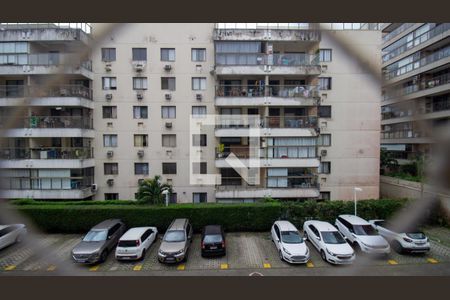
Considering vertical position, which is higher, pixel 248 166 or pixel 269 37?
pixel 269 37

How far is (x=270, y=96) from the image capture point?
40.0 ft

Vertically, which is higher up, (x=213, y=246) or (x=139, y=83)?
(x=139, y=83)

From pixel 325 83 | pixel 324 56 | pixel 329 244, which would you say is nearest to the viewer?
pixel 329 244

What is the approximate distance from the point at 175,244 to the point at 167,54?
951 centimetres

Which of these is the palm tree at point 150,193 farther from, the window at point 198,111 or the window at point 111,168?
the window at point 198,111

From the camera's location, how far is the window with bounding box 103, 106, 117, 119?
13.2 metres

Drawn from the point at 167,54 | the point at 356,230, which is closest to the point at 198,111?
the point at 167,54

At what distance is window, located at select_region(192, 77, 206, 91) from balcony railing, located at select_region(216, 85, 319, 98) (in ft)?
3.34

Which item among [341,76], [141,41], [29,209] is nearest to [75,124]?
[29,209]

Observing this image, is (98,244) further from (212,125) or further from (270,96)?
(270,96)

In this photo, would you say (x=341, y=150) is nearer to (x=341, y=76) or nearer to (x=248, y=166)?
(x=341, y=76)

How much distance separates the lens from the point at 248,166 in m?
12.1

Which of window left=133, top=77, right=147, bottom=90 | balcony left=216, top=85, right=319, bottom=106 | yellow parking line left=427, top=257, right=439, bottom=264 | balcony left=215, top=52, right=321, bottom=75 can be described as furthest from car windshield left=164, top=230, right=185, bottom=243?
window left=133, top=77, right=147, bottom=90

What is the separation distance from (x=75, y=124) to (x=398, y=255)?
13.5 metres
